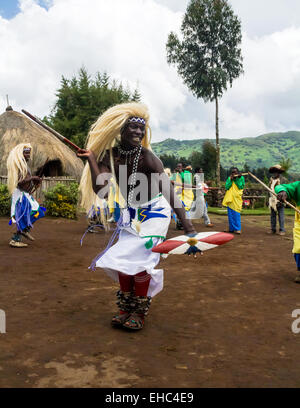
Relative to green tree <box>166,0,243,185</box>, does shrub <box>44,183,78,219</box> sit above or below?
below

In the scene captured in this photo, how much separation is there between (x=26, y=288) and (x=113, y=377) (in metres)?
2.33

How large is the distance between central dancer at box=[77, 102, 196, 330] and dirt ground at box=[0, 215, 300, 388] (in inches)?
13.3

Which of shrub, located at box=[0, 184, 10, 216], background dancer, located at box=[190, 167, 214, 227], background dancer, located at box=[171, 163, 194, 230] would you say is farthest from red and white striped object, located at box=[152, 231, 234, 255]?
shrub, located at box=[0, 184, 10, 216]

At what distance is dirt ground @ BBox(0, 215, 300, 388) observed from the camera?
2.43 meters

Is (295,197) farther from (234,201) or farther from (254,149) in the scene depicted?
(254,149)

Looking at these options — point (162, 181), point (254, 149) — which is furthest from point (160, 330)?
point (254, 149)

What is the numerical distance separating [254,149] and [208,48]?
127365mm

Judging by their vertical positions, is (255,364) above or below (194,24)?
below

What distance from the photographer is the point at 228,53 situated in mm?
26062

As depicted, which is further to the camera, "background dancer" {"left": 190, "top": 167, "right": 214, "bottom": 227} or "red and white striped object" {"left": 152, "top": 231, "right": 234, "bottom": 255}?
"background dancer" {"left": 190, "top": 167, "right": 214, "bottom": 227}

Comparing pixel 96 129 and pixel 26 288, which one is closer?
pixel 96 129

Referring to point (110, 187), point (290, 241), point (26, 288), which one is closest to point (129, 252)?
point (110, 187)

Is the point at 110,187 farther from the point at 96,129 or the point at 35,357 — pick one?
the point at 35,357

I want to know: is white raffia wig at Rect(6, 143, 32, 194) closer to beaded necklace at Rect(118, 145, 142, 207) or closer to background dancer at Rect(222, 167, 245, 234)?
beaded necklace at Rect(118, 145, 142, 207)
